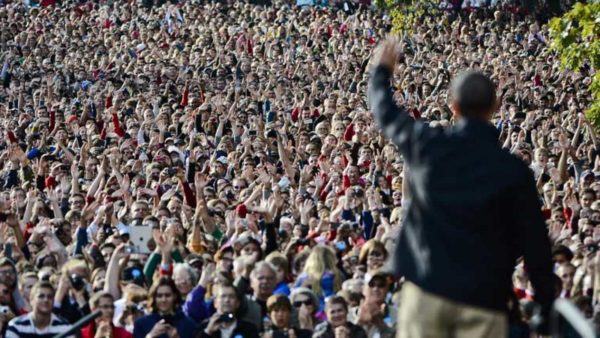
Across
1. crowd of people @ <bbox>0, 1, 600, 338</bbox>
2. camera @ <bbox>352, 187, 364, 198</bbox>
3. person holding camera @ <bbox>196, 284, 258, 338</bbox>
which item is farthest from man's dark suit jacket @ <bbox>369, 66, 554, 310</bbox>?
camera @ <bbox>352, 187, 364, 198</bbox>

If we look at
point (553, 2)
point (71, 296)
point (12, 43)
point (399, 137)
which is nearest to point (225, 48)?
point (12, 43)

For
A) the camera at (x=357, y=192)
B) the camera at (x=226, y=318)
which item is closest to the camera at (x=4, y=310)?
the camera at (x=226, y=318)

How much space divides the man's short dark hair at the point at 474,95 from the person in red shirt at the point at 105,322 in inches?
222

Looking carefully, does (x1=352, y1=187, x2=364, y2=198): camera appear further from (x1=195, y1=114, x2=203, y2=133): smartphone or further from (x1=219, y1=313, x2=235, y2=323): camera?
(x1=195, y1=114, x2=203, y2=133): smartphone

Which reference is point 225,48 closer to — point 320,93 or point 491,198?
point 320,93

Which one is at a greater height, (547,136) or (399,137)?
(399,137)

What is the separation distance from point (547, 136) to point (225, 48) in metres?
13.9

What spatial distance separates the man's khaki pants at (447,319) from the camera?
5801 mm

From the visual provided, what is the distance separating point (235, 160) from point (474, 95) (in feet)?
49.5

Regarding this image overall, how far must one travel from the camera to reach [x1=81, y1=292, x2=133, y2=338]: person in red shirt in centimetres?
1118

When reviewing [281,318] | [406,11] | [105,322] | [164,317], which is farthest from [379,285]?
[406,11]

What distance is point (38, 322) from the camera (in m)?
11.0

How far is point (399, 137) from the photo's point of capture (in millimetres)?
6047

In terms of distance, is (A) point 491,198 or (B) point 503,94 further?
(B) point 503,94
